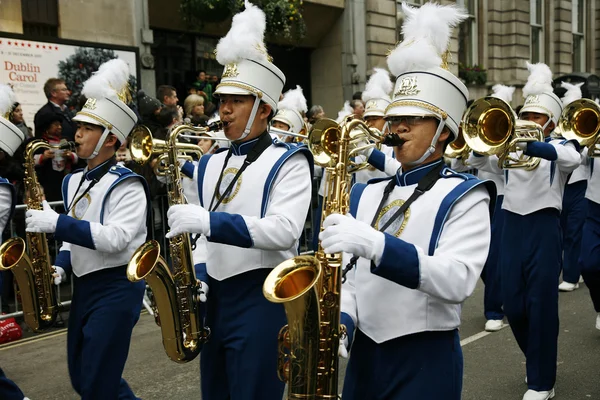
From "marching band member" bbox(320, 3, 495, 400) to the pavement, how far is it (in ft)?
8.70

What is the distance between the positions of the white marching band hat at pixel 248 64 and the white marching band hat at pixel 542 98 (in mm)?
3173

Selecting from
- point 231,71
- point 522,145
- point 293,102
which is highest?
point 293,102

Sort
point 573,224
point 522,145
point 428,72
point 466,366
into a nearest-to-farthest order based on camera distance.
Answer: point 428,72 → point 522,145 → point 466,366 → point 573,224

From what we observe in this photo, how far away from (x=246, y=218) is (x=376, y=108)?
4849 mm

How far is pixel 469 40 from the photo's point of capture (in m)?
23.8

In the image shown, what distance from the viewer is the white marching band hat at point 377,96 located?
7953 mm

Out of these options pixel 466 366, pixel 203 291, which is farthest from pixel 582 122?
pixel 203 291

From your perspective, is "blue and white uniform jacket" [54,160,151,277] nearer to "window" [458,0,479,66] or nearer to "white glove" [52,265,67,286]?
"white glove" [52,265,67,286]

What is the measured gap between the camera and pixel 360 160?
7.21 m

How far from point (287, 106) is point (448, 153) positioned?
10.4 feet

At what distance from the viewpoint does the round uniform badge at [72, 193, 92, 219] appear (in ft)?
14.8

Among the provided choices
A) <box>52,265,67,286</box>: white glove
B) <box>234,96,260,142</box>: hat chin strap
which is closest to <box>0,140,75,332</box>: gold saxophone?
<box>52,265,67,286</box>: white glove

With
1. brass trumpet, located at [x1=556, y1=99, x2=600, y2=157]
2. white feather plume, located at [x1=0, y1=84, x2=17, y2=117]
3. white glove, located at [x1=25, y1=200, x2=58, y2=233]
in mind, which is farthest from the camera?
brass trumpet, located at [x1=556, y1=99, x2=600, y2=157]

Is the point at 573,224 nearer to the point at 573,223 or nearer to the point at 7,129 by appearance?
the point at 573,223
